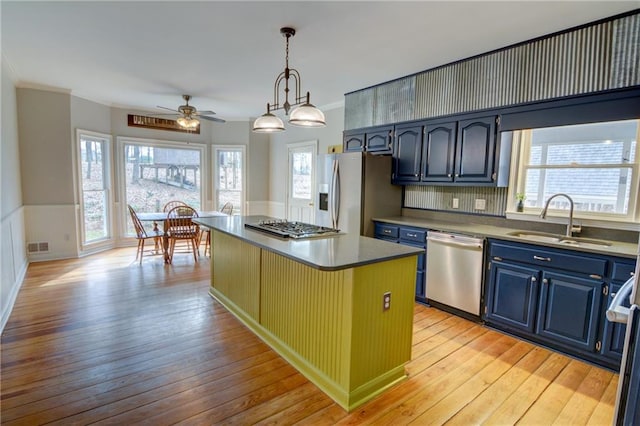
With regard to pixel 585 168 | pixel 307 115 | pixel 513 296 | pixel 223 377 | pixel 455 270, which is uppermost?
pixel 307 115

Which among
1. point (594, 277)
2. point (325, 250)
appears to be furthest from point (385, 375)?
point (594, 277)

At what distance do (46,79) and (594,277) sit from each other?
653 cm

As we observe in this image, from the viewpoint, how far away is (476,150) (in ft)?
11.0

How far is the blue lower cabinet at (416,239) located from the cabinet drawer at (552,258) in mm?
723

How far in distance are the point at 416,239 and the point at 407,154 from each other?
1101 millimetres

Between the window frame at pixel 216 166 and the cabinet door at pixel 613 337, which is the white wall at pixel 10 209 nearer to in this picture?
the window frame at pixel 216 166

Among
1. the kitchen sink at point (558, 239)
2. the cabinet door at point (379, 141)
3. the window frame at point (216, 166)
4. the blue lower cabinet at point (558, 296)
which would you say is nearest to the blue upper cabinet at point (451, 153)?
the cabinet door at point (379, 141)

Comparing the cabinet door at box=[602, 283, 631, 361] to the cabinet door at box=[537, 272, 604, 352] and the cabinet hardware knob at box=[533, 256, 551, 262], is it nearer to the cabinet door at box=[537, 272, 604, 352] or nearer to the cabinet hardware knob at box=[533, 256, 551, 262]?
the cabinet door at box=[537, 272, 604, 352]

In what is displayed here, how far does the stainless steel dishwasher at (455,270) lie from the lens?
10.1 ft

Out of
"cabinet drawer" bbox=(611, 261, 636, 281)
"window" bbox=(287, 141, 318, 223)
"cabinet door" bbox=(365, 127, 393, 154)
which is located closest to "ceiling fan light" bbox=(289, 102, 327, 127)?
"cabinet door" bbox=(365, 127, 393, 154)

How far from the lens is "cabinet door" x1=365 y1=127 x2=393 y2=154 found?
13.8ft

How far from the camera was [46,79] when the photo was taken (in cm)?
441

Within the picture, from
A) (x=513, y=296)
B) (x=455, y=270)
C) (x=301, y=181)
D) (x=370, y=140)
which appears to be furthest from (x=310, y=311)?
(x=301, y=181)

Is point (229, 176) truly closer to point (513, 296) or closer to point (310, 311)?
point (310, 311)
